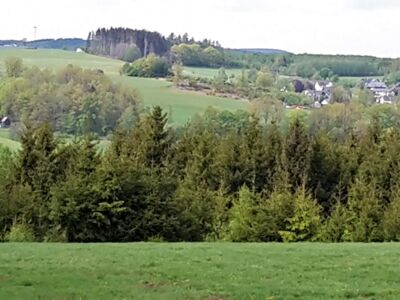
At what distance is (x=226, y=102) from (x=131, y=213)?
314 ft

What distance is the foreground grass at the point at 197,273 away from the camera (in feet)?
57.0

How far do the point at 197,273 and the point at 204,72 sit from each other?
16272 cm

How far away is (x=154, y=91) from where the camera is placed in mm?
140000

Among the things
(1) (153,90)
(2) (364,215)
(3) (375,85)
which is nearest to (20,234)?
(2) (364,215)

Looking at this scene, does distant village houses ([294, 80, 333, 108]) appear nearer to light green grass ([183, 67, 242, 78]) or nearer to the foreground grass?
light green grass ([183, 67, 242, 78])

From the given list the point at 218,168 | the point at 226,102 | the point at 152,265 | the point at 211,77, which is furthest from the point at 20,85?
the point at 152,265

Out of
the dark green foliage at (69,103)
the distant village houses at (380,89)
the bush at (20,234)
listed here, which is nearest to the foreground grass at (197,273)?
the bush at (20,234)

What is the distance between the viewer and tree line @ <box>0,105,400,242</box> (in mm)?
40406

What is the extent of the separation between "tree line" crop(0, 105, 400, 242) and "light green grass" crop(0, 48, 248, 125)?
193 feet

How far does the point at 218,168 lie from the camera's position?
5369cm

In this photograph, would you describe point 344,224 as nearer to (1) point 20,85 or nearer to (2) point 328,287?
(2) point 328,287

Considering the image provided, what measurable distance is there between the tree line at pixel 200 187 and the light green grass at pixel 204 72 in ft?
375

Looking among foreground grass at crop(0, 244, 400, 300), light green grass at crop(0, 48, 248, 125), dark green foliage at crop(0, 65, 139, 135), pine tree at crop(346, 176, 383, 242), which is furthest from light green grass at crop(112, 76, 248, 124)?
foreground grass at crop(0, 244, 400, 300)

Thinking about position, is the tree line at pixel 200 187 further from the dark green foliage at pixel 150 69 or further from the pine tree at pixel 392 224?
the dark green foliage at pixel 150 69
